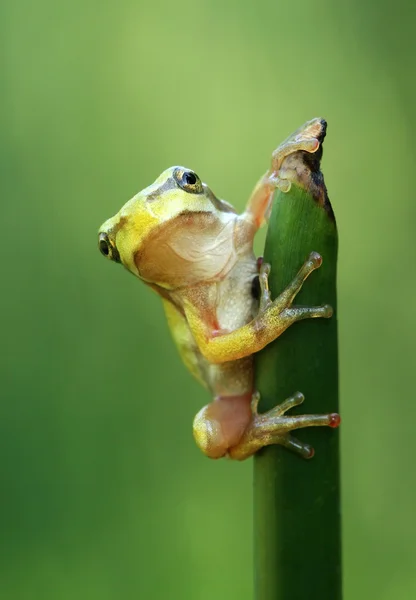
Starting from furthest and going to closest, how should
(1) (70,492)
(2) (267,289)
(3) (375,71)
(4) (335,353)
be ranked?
(1) (70,492) < (3) (375,71) < (2) (267,289) < (4) (335,353)

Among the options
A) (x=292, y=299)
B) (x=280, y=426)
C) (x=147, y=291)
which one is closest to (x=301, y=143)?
(x=292, y=299)

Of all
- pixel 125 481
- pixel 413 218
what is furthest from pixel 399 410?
pixel 125 481

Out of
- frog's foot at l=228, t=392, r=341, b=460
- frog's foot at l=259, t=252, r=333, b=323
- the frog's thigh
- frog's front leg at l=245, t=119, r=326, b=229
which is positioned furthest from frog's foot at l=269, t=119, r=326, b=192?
the frog's thigh

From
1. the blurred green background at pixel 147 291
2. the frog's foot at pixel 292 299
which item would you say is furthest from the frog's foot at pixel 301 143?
the blurred green background at pixel 147 291

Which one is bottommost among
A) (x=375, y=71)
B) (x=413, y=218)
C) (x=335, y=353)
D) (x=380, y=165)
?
(x=335, y=353)

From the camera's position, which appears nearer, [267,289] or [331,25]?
[267,289]

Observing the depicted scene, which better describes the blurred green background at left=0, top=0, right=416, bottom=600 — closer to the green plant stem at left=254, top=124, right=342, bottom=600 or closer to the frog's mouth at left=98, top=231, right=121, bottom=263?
the frog's mouth at left=98, top=231, right=121, bottom=263

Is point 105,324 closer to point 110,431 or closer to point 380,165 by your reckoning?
point 110,431

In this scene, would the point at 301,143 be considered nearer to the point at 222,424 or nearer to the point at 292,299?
the point at 292,299
